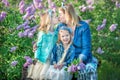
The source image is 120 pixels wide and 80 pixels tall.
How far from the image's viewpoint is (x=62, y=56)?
24.7 feet

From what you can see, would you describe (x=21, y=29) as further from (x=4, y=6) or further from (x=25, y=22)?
(x=4, y=6)

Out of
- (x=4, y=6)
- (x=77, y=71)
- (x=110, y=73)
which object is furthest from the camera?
(x=4, y=6)

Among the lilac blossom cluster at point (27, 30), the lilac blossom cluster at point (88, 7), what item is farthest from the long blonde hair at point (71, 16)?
the lilac blossom cluster at point (88, 7)

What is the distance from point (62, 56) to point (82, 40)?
1.10 ft

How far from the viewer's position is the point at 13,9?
10.2 meters

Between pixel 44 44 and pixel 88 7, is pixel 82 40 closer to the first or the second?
pixel 44 44

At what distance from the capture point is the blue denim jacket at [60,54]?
297 inches

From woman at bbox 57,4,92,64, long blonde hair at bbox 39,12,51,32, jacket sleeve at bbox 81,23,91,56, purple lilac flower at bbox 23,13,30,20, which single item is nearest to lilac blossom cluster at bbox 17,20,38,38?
purple lilac flower at bbox 23,13,30,20

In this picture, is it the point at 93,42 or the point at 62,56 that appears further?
the point at 93,42

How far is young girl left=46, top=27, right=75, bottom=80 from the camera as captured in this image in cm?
744

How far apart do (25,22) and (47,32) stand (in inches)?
73.3

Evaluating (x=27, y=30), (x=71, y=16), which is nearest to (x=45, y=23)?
(x=71, y=16)

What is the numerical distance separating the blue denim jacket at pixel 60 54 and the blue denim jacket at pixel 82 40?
0.23ft

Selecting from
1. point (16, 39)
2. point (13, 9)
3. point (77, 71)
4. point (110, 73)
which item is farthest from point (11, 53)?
point (77, 71)
